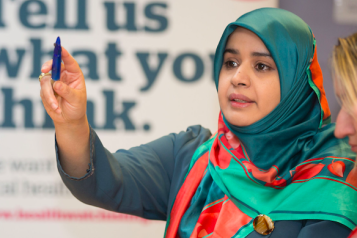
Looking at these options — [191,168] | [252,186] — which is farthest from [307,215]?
[191,168]

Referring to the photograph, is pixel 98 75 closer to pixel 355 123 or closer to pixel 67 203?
pixel 67 203

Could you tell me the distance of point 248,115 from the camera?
43.0 inches

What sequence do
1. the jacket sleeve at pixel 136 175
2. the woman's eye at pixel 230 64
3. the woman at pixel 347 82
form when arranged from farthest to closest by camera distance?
1. the woman's eye at pixel 230 64
2. the jacket sleeve at pixel 136 175
3. the woman at pixel 347 82

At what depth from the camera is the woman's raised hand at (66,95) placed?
928 millimetres

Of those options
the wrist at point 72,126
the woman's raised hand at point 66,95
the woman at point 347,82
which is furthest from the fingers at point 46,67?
the woman at point 347,82

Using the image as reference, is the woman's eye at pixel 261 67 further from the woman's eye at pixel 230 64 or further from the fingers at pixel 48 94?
the fingers at pixel 48 94

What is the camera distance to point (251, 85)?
43.0 inches

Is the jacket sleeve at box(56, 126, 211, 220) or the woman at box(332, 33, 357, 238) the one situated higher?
the woman at box(332, 33, 357, 238)

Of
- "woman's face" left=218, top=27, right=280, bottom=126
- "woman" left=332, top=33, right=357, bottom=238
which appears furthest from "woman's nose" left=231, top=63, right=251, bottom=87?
"woman" left=332, top=33, right=357, bottom=238

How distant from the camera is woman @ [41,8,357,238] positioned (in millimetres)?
973

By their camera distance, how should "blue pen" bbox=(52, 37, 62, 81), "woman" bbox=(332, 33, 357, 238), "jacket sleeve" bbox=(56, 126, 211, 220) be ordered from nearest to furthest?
1. "woman" bbox=(332, 33, 357, 238)
2. "blue pen" bbox=(52, 37, 62, 81)
3. "jacket sleeve" bbox=(56, 126, 211, 220)

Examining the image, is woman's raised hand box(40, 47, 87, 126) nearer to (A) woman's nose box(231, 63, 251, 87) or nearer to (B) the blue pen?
(B) the blue pen

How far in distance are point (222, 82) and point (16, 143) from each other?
1.24 m

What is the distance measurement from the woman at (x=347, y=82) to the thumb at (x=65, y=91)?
0.61m
